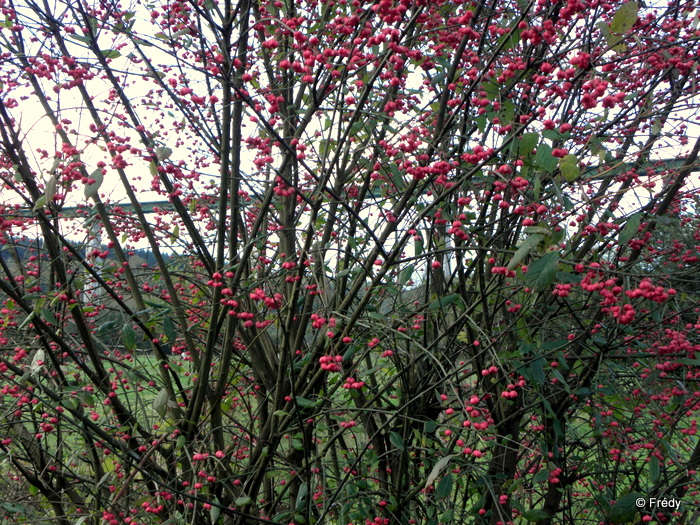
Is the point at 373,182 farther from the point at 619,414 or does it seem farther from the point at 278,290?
the point at 619,414

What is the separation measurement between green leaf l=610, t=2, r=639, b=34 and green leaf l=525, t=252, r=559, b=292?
72 centimetres

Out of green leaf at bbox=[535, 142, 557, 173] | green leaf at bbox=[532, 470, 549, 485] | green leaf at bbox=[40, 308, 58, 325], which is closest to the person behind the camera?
green leaf at bbox=[535, 142, 557, 173]

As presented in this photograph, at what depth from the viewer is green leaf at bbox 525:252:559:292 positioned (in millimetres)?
1613

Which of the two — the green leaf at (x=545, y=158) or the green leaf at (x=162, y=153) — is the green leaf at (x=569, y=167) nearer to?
the green leaf at (x=545, y=158)

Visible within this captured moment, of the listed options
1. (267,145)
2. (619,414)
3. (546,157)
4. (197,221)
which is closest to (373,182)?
(267,145)

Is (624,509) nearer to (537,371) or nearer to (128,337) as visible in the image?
(537,371)

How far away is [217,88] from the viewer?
134 inches

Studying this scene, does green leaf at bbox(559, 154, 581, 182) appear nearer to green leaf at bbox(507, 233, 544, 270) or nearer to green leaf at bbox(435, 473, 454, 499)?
green leaf at bbox(507, 233, 544, 270)

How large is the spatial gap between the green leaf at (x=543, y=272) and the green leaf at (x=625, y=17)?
72 cm

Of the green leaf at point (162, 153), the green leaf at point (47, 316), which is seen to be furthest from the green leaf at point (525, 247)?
the green leaf at point (47, 316)

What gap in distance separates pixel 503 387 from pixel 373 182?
132cm

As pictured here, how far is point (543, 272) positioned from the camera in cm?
162

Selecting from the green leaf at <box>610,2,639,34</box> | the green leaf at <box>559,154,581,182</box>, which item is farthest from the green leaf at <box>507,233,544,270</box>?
the green leaf at <box>610,2,639,34</box>

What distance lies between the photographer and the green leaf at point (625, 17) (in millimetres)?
1702
